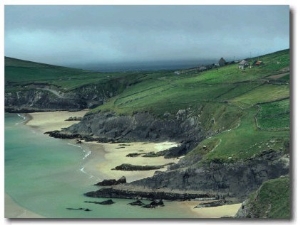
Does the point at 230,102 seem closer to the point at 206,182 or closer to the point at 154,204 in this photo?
the point at 206,182

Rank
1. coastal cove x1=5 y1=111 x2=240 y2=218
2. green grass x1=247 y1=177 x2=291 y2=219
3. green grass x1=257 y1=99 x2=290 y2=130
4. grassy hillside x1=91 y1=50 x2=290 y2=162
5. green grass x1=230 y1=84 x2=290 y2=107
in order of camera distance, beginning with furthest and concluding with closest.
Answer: green grass x1=230 y1=84 x2=290 y2=107 → grassy hillside x1=91 y1=50 x2=290 y2=162 → coastal cove x1=5 y1=111 x2=240 y2=218 → green grass x1=257 y1=99 x2=290 y2=130 → green grass x1=247 y1=177 x2=291 y2=219

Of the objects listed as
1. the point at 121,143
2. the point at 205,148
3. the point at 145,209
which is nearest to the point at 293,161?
the point at 145,209

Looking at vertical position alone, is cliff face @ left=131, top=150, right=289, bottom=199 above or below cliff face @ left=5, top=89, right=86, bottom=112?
below

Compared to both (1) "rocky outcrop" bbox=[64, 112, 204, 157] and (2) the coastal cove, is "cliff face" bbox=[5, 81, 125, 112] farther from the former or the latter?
(2) the coastal cove

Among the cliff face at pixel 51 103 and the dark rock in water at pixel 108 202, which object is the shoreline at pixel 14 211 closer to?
the dark rock in water at pixel 108 202

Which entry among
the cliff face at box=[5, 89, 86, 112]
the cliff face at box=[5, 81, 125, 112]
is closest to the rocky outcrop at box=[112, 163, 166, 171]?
the cliff face at box=[5, 81, 125, 112]
